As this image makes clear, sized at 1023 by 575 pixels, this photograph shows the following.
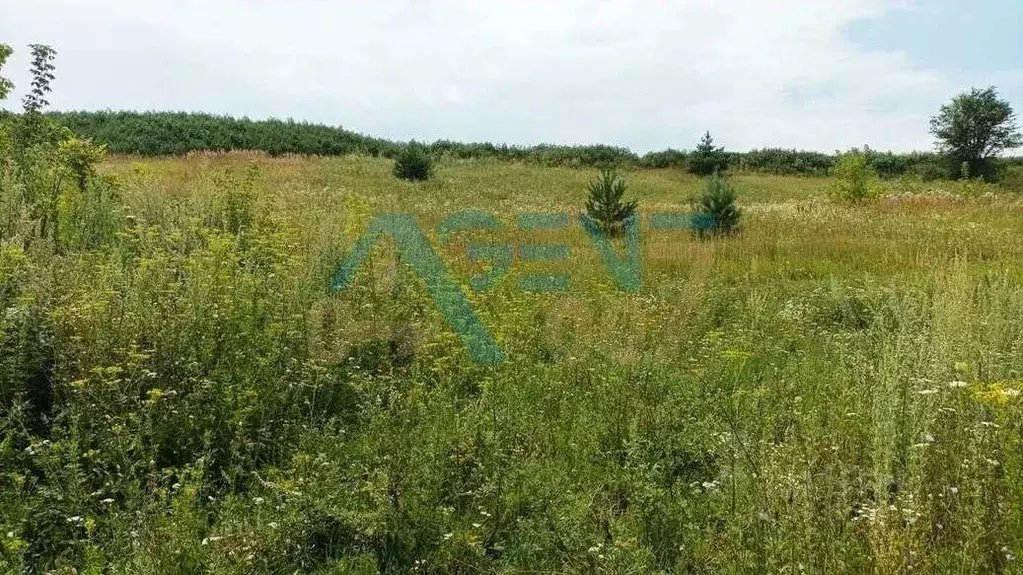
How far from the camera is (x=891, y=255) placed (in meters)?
11.9

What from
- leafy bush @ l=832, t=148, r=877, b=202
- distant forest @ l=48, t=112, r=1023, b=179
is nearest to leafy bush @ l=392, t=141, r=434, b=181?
distant forest @ l=48, t=112, r=1023, b=179

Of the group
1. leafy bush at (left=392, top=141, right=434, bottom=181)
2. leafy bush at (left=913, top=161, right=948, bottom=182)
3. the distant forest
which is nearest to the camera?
leafy bush at (left=392, top=141, right=434, bottom=181)

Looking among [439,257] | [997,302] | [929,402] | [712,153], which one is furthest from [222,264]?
[712,153]

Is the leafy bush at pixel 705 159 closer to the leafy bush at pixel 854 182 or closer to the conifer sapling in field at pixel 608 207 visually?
the leafy bush at pixel 854 182

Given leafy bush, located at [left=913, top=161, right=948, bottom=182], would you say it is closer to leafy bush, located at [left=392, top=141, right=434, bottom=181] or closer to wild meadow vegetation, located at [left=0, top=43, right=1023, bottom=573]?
leafy bush, located at [left=392, top=141, right=434, bottom=181]

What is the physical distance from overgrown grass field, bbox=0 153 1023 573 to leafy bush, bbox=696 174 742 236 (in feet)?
23.0

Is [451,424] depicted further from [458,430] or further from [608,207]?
[608,207]

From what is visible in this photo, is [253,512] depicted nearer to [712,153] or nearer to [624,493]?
[624,493]

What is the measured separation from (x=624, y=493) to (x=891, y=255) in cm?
1036

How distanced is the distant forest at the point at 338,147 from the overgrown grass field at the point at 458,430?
32.4 meters

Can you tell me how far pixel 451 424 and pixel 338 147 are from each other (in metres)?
A: 38.8

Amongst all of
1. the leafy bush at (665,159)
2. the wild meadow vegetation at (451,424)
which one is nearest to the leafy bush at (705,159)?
the leafy bush at (665,159)

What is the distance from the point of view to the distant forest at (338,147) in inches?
1420

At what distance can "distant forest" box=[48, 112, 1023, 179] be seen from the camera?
36.1 m
